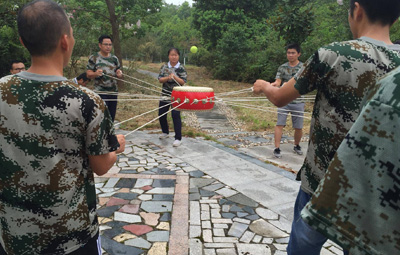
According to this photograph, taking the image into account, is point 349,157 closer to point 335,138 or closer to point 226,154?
point 335,138

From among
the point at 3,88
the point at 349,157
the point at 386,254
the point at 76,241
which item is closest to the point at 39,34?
the point at 3,88

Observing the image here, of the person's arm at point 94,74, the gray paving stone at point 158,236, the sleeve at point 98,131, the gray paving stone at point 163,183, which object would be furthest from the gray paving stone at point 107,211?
the person's arm at point 94,74

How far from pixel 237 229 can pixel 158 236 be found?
77cm

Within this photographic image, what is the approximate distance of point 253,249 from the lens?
2686 millimetres

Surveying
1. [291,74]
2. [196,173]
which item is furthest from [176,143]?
[291,74]

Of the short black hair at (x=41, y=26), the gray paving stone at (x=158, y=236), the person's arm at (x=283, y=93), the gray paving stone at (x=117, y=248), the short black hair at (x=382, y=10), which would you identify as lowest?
the gray paving stone at (x=158, y=236)

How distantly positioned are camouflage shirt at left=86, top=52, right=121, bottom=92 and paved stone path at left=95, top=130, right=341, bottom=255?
1.35 meters

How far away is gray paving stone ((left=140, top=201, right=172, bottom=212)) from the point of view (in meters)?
3.37

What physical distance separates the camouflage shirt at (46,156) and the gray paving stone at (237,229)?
1.77m

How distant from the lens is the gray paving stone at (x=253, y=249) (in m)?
2.65

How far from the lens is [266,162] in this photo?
504 cm

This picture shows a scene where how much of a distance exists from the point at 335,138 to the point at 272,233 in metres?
1.59

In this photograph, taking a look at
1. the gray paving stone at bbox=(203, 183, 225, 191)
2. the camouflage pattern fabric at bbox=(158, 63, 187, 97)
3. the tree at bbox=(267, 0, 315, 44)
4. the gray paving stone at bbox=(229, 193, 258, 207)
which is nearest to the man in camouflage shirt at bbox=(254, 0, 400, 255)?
the gray paving stone at bbox=(229, 193, 258, 207)

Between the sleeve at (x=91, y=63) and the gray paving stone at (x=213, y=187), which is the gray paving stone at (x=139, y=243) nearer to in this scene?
the gray paving stone at (x=213, y=187)
